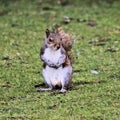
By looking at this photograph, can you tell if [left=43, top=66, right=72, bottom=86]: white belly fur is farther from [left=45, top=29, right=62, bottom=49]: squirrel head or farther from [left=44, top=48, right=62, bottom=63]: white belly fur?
[left=45, top=29, right=62, bottom=49]: squirrel head

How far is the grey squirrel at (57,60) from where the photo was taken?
8117mm

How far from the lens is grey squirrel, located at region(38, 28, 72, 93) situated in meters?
8.12

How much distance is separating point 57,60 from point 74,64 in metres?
2.43

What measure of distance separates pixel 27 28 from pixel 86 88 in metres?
5.68

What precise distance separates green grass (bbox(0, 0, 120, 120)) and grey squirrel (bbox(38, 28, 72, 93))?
0.21 meters

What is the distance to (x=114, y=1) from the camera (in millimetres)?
16516

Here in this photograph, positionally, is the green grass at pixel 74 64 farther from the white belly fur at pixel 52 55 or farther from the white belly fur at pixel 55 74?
the white belly fur at pixel 52 55

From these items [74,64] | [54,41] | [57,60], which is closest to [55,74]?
[57,60]

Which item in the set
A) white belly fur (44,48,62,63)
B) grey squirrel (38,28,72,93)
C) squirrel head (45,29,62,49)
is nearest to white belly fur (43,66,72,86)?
grey squirrel (38,28,72,93)

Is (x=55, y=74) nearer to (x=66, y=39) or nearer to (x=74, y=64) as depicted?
(x=66, y=39)

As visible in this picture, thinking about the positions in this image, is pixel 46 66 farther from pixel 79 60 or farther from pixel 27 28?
pixel 27 28

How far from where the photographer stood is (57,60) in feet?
26.7

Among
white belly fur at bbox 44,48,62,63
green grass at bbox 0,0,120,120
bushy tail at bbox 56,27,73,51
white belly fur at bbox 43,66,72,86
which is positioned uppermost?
bushy tail at bbox 56,27,73,51

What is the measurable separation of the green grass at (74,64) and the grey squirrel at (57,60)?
21 centimetres
